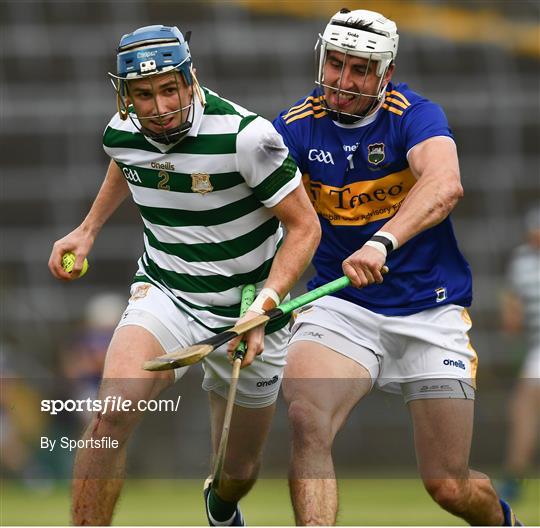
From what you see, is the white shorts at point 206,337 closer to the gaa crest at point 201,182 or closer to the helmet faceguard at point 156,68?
the gaa crest at point 201,182

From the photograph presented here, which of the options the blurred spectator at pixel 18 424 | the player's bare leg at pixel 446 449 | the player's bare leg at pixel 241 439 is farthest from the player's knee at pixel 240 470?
the blurred spectator at pixel 18 424

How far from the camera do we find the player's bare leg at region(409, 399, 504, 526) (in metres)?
5.02

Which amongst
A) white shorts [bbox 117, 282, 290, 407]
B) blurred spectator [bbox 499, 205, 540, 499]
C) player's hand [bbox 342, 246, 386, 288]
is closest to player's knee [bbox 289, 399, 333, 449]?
white shorts [bbox 117, 282, 290, 407]

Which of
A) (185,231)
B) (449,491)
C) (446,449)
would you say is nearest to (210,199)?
(185,231)

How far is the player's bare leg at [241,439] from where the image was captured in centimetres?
513

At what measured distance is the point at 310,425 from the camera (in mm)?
4676

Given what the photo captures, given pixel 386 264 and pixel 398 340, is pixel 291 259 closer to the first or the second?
pixel 386 264

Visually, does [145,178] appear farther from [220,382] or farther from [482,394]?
[482,394]

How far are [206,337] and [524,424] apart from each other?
4.66 meters

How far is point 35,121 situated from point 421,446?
8.41 meters

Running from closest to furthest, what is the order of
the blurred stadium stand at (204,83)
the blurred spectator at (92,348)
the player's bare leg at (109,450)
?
the player's bare leg at (109,450), the blurred spectator at (92,348), the blurred stadium stand at (204,83)

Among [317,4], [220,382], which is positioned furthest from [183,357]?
[317,4]

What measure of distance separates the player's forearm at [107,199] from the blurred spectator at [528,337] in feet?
14.8

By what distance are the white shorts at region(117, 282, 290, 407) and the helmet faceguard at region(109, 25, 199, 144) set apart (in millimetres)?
611
